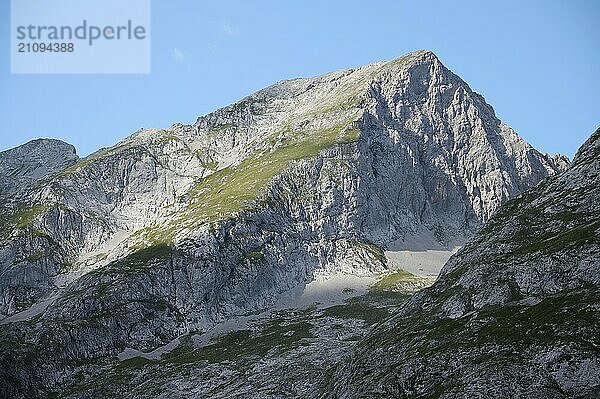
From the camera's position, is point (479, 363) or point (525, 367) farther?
point (479, 363)

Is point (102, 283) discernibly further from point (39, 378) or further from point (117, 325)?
point (39, 378)

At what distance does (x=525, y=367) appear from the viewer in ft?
212

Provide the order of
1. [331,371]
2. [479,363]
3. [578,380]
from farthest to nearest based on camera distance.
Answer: [331,371]
[479,363]
[578,380]

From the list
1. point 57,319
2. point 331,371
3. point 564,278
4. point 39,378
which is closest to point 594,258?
point 564,278

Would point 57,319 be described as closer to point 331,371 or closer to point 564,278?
point 331,371

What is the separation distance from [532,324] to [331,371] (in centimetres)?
4386

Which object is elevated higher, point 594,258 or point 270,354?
point 594,258

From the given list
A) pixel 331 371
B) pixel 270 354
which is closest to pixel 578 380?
pixel 331 371

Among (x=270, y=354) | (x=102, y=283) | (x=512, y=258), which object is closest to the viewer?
(x=512, y=258)

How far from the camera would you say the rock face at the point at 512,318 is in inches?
2493

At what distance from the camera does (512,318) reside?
7594 cm

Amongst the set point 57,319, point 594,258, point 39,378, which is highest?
point 594,258

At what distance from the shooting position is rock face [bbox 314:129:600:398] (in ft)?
208

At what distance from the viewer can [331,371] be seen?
106750mm
